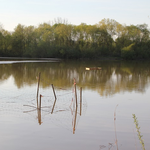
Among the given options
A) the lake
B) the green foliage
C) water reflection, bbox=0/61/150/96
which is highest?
the green foliage

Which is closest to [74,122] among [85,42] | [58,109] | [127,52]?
[58,109]

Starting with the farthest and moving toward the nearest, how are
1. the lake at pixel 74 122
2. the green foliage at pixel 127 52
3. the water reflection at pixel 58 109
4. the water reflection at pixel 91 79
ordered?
the green foliage at pixel 127 52 < the water reflection at pixel 91 79 < the water reflection at pixel 58 109 < the lake at pixel 74 122

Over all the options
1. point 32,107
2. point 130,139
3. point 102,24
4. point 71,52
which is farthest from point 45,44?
point 130,139

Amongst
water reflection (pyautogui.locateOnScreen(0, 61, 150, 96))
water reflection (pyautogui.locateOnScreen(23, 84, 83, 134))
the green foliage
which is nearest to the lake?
water reflection (pyautogui.locateOnScreen(23, 84, 83, 134))

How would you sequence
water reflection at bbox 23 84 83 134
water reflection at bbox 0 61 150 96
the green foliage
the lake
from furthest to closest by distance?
1. the green foliage
2. water reflection at bbox 0 61 150 96
3. water reflection at bbox 23 84 83 134
4. the lake

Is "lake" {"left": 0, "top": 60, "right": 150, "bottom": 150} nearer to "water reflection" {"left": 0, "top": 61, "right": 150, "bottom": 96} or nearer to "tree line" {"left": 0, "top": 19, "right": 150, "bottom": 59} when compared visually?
"water reflection" {"left": 0, "top": 61, "right": 150, "bottom": 96}

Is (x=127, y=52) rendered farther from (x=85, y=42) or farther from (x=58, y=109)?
(x=58, y=109)

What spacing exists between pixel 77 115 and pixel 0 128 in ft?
9.70

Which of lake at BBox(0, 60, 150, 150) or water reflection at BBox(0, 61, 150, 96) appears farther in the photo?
water reflection at BBox(0, 61, 150, 96)

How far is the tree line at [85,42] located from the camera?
2640 inches

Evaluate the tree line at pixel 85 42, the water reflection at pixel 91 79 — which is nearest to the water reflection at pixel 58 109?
the water reflection at pixel 91 79

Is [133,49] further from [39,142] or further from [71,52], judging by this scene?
[39,142]

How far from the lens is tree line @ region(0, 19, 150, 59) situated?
6706 centimetres

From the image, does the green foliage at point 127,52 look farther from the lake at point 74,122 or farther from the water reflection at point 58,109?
the water reflection at point 58,109
